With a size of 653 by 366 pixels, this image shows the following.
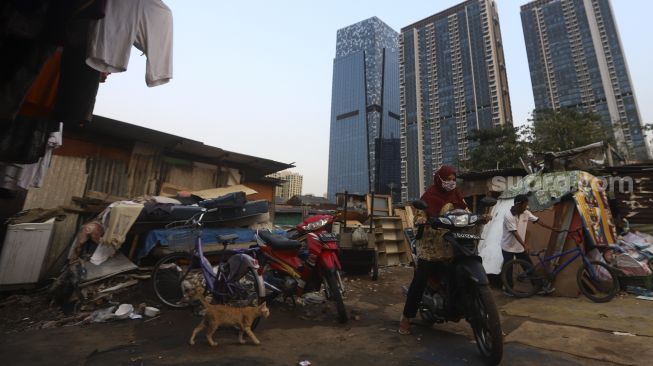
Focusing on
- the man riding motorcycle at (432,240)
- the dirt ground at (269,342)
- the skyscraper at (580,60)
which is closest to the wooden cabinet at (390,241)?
the dirt ground at (269,342)

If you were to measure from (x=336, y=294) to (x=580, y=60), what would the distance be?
156 feet

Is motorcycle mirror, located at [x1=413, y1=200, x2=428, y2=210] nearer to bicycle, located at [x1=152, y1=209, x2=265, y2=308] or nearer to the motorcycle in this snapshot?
the motorcycle

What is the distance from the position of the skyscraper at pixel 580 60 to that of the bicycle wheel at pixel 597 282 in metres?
36.9

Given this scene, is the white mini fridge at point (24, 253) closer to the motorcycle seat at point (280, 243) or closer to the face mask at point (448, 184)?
the motorcycle seat at point (280, 243)

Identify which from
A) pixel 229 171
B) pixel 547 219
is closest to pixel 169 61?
pixel 547 219

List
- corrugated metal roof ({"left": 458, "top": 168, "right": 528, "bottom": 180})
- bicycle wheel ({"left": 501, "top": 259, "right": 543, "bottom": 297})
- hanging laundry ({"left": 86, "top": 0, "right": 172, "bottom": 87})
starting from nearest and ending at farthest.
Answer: hanging laundry ({"left": 86, "top": 0, "right": 172, "bottom": 87}), bicycle wheel ({"left": 501, "top": 259, "right": 543, "bottom": 297}), corrugated metal roof ({"left": 458, "top": 168, "right": 528, "bottom": 180})

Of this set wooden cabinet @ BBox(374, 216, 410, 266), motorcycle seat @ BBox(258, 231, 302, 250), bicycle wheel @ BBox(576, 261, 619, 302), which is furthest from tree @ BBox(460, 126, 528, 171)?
motorcycle seat @ BBox(258, 231, 302, 250)

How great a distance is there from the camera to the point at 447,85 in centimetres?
5494

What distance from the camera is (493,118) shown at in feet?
162

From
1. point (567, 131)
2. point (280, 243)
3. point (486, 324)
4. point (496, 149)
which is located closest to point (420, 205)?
point (486, 324)

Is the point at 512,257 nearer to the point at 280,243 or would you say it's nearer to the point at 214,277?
the point at 280,243

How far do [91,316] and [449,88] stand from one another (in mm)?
59847

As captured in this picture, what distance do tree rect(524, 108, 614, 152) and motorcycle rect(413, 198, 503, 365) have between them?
22743mm

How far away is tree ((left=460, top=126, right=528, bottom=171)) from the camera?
24500 millimetres
